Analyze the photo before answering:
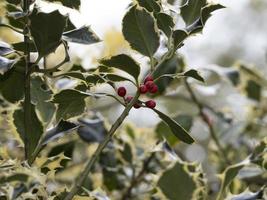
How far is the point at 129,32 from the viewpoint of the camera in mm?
1117

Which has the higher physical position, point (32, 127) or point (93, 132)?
point (32, 127)

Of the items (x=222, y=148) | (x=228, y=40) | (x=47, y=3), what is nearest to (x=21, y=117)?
(x=47, y=3)

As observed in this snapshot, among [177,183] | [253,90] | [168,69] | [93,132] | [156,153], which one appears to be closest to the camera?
[177,183]

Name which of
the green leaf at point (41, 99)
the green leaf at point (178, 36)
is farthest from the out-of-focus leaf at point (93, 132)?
the green leaf at point (178, 36)

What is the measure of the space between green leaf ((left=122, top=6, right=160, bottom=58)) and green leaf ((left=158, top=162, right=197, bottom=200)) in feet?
0.81

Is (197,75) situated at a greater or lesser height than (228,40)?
greater

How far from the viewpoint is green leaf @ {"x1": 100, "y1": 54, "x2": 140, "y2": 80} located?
3.57ft

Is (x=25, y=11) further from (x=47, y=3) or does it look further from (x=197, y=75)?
(x=197, y=75)

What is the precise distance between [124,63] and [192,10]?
0.15 meters

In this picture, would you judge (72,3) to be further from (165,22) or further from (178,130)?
(178,130)

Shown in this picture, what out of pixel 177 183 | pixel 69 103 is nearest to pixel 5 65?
pixel 69 103

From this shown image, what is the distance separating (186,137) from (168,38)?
0.17m

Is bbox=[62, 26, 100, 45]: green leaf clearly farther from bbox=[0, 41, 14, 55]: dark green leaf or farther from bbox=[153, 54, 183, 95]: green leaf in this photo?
bbox=[153, 54, 183, 95]: green leaf

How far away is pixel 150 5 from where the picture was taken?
1102mm
